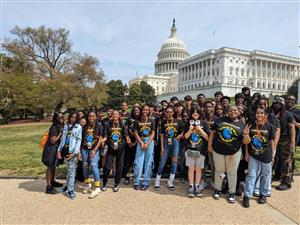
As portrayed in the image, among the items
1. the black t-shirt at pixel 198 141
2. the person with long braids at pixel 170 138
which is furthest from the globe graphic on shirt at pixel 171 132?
the black t-shirt at pixel 198 141

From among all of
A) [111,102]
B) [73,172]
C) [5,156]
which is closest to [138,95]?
[111,102]

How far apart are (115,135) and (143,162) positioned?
89 centimetres

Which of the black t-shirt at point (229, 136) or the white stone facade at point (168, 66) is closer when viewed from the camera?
the black t-shirt at point (229, 136)

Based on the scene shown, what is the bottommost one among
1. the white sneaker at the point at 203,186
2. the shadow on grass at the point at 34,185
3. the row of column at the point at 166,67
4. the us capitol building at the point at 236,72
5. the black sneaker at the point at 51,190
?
the shadow on grass at the point at 34,185

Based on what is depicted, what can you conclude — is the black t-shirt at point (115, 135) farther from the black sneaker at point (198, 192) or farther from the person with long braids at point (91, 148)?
the black sneaker at point (198, 192)

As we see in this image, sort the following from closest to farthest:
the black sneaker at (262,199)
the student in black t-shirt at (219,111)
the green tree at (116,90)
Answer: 1. the black sneaker at (262,199)
2. the student in black t-shirt at (219,111)
3. the green tree at (116,90)

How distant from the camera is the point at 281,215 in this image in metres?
4.54

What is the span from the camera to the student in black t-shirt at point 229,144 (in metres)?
5.10

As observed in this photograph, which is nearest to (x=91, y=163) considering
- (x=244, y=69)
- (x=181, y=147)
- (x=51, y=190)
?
(x=51, y=190)

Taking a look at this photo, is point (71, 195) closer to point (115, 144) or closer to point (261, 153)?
point (115, 144)

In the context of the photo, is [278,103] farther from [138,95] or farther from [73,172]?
[138,95]

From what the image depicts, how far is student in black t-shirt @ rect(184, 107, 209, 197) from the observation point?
215 inches

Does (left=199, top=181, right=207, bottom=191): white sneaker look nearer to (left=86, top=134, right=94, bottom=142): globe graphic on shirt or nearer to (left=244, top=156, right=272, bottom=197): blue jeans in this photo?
(left=244, top=156, right=272, bottom=197): blue jeans

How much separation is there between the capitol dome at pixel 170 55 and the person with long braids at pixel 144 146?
112259 millimetres
